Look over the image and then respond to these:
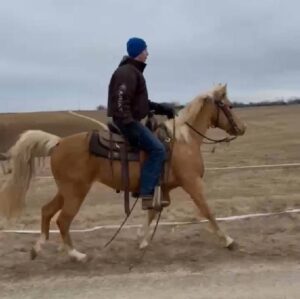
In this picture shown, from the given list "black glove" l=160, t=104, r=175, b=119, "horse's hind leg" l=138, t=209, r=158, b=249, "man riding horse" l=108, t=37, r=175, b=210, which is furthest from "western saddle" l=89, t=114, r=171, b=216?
"horse's hind leg" l=138, t=209, r=158, b=249

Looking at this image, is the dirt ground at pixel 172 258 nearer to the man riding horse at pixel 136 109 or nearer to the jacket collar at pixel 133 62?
the man riding horse at pixel 136 109

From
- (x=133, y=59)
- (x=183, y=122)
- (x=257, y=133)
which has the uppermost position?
(x=133, y=59)

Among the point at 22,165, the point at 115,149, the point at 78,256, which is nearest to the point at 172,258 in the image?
the point at 78,256

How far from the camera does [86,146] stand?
27.6ft

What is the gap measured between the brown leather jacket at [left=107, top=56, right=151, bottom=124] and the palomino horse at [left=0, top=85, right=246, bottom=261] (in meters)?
0.58

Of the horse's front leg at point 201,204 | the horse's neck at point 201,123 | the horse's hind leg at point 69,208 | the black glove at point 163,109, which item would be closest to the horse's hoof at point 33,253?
the horse's hind leg at point 69,208

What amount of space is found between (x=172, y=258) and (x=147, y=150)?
131cm

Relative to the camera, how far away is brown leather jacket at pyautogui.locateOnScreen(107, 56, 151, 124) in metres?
8.02

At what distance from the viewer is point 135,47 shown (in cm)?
823

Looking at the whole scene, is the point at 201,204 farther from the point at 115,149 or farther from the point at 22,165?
the point at 22,165

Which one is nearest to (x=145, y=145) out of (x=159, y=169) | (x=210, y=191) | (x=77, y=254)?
(x=159, y=169)

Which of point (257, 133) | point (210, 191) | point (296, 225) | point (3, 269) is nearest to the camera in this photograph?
point (3, 269)

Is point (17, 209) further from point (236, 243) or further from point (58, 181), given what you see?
point (236, 243)

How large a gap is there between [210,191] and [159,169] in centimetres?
581
